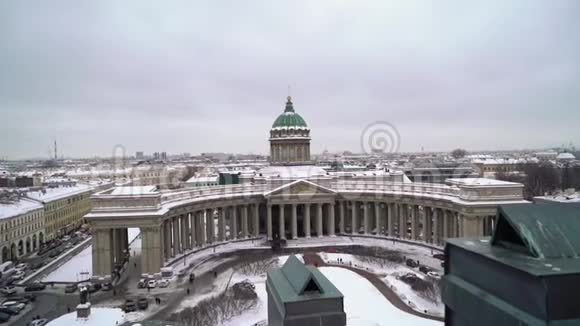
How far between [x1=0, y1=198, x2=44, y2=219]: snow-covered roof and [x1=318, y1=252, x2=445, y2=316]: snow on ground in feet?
143


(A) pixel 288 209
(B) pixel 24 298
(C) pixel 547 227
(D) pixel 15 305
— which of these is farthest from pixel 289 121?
(C) pixel 547 227

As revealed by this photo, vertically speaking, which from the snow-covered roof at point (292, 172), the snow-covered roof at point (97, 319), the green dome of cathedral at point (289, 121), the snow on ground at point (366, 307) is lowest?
the snow on ground at point (366, 307)

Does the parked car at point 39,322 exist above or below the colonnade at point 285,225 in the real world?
below

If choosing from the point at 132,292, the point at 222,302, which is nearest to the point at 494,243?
the point at 222,302

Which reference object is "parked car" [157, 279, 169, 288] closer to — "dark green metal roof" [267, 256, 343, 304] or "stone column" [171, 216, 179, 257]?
"stone column" [171, 216, 179, 257]

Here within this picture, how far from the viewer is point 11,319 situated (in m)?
34.2

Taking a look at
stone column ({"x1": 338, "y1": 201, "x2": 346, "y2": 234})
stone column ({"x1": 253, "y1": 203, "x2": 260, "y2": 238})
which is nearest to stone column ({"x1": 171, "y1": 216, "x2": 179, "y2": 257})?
stone column ({"x1": 253, "y1": 203, "x2": 260, "y2": 238})

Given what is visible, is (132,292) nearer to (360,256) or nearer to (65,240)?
(360,256)

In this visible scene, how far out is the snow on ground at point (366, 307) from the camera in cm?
3042

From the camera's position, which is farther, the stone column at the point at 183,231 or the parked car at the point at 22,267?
the stone column at the point at 183,231

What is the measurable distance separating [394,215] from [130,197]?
126 feet

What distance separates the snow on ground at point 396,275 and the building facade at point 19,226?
138 ft

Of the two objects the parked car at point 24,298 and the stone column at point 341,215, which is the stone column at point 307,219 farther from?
the parked car at point 24,298

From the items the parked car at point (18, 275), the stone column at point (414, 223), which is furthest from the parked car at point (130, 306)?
the stone column at point (414, 223)
